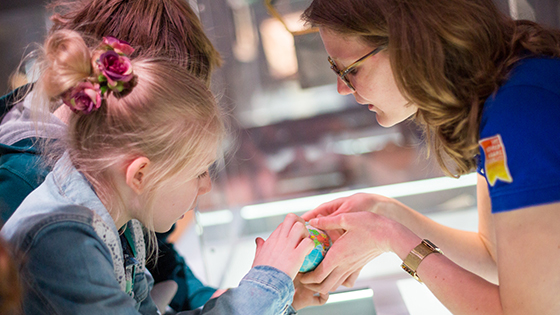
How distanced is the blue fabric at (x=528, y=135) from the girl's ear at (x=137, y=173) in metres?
0.68

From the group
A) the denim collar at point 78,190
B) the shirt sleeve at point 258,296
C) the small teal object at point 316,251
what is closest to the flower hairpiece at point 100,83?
the denim collar at point 78,190

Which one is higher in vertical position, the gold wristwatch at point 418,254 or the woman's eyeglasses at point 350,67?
the woman's eyeglasses at point 350,67

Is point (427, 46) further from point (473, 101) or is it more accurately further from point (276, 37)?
point (276, 37)

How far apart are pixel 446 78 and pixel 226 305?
657 millimetres

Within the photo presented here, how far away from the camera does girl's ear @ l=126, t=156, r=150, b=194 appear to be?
875 millimetres

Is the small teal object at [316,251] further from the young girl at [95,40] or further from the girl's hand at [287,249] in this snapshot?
the young girl at [95,40]

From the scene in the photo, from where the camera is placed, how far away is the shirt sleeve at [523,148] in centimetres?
78

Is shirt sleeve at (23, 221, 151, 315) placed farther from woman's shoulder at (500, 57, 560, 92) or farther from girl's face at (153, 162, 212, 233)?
woman's shoulder at (500, 57, 560, 92)

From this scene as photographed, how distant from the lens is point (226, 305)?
89 cm

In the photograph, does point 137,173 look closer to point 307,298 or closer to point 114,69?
point 114,69

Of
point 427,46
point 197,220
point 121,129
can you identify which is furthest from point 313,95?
point 121,129

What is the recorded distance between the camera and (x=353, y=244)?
1.08 meters

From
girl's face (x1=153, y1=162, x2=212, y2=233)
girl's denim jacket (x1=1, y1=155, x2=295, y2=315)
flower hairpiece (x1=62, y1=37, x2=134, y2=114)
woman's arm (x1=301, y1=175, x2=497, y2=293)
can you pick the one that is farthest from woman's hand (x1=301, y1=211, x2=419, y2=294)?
flower hairpiece (x1=62, y1=37, x2=134, y2=114)

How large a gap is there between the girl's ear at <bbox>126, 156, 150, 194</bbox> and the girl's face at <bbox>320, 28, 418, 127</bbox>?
0.55 metres
